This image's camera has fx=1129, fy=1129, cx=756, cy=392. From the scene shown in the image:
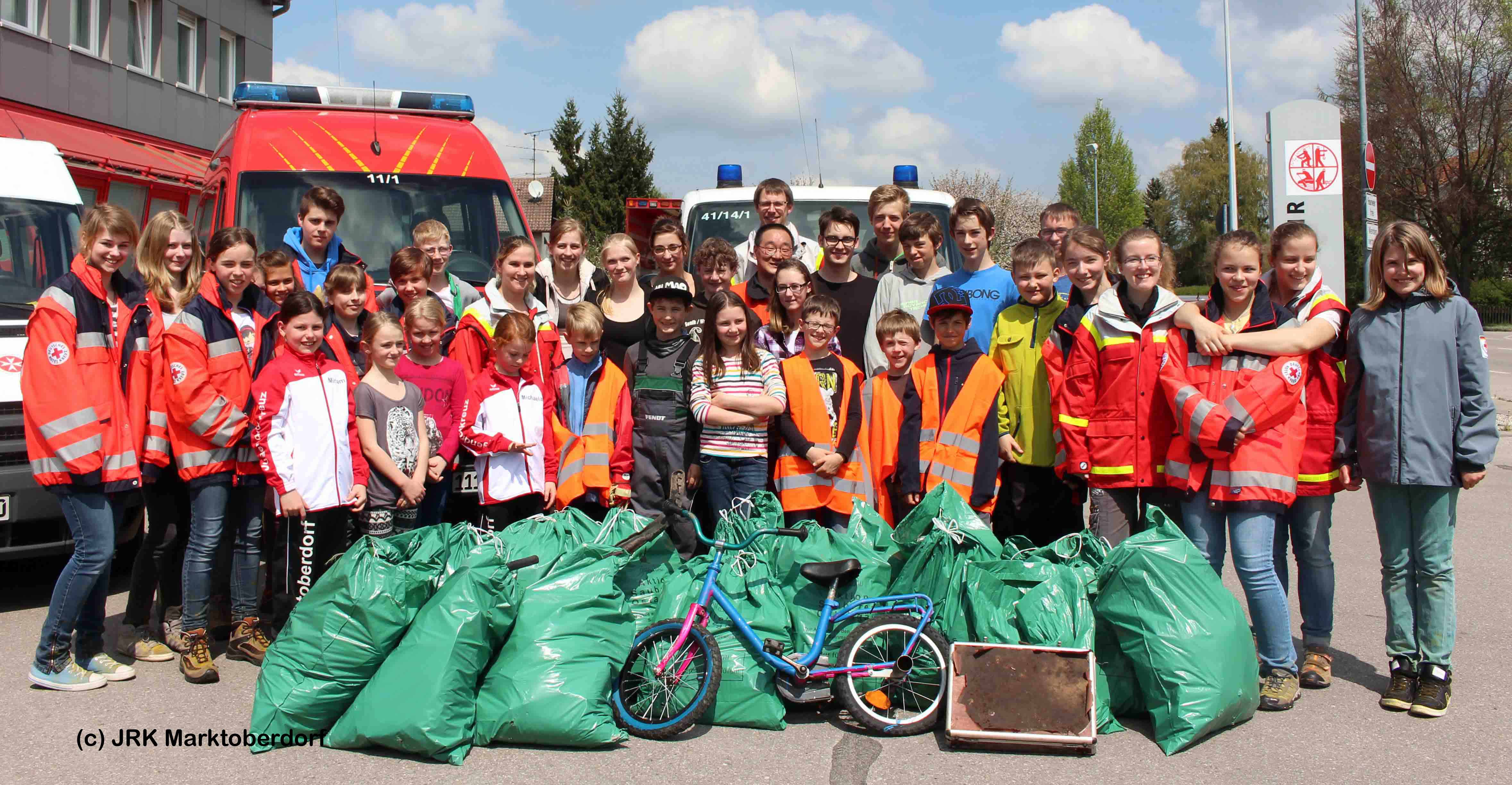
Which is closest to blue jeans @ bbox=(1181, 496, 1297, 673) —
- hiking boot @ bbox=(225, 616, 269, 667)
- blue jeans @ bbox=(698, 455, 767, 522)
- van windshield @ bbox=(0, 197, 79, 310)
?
blue jeans @ bbox=(698, 455, 767, 522)

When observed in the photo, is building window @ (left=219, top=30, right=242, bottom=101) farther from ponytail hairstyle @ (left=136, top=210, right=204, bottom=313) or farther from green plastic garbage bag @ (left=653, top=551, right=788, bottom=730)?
green plastic garbage bag @ (left=653, top=551, right=788, bottom=730)

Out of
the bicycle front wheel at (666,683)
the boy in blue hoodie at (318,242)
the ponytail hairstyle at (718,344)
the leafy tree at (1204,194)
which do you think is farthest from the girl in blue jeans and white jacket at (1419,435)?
the leafy tree at (1204,194)

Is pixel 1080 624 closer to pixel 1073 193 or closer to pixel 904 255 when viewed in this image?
pixel 904 255

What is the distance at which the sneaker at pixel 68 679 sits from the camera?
4.64 meters

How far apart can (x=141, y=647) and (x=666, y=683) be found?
259cm

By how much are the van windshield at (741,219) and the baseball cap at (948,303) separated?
3001 millimetres

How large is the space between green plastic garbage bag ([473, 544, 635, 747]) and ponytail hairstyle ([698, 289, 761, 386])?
4.02ft

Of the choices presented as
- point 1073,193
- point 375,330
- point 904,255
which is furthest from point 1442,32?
point 375,330

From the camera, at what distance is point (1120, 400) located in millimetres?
4828

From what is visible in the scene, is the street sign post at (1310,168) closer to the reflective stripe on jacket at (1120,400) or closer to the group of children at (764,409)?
the group of children at (764,409)

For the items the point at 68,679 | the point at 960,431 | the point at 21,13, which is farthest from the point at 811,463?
the point at 21,13

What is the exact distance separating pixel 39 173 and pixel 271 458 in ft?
10.5

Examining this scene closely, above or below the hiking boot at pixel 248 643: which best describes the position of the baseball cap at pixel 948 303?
above

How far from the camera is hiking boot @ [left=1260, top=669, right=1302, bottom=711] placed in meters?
4.50
